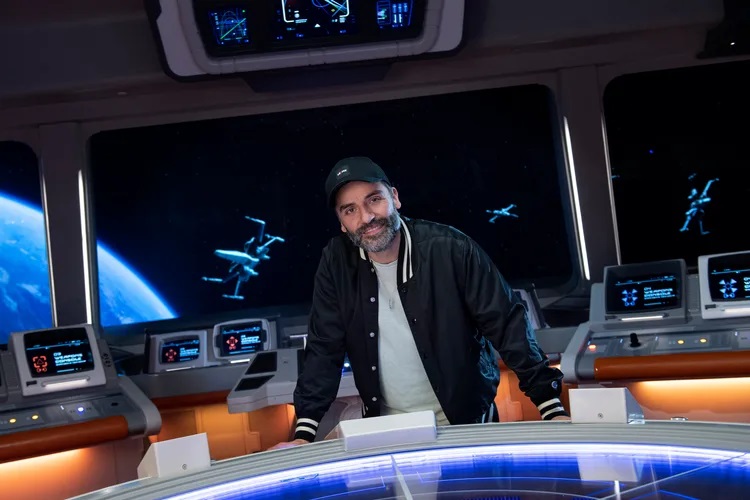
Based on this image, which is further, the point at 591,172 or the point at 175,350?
the point at 591,172

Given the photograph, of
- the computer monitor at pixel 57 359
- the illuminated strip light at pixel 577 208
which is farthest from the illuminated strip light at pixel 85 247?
the illuminated strip light at pixel 577 208

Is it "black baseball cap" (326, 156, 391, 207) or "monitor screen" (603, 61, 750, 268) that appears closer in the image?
"black baseball cap" (326, 156, 391, 207)

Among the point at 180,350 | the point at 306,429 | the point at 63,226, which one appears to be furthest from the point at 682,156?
the point at 306,429

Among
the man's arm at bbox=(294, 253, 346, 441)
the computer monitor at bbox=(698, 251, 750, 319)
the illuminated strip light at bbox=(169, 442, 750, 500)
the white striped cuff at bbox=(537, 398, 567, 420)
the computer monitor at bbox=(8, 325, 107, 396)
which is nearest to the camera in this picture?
the illuminated strip light at bbox=(169, 442, 750, 500)

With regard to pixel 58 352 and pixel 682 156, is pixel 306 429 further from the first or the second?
pixel 682 156

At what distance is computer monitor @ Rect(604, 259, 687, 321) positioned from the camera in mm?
4090

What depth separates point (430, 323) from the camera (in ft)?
7.23

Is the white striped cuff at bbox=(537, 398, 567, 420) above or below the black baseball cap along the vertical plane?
below

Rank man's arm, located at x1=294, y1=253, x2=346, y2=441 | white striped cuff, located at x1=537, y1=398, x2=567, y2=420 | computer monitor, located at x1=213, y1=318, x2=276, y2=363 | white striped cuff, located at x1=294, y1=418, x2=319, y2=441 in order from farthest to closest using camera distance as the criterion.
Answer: computer monitor, located at x1=213, y1=318, x2=276, y2=363
man's arm, located at x1=294, y1=253, x2=346, y2=441
white striped cuff, located at x1=294, y1=418, x2=319, y2=441
white striped cuff, located at x1=537, y1=398, x2=567, y2=420

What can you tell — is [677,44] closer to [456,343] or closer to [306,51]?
[306,51]

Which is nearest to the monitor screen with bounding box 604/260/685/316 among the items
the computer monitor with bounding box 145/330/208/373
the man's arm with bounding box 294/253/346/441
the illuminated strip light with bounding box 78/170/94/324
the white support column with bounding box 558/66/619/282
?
the white support column with bounding box 558/66/619/282

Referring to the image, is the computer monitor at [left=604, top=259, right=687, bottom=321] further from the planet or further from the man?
the planet

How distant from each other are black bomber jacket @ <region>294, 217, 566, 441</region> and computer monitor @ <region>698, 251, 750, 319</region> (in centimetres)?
195

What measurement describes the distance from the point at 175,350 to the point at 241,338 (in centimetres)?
40
